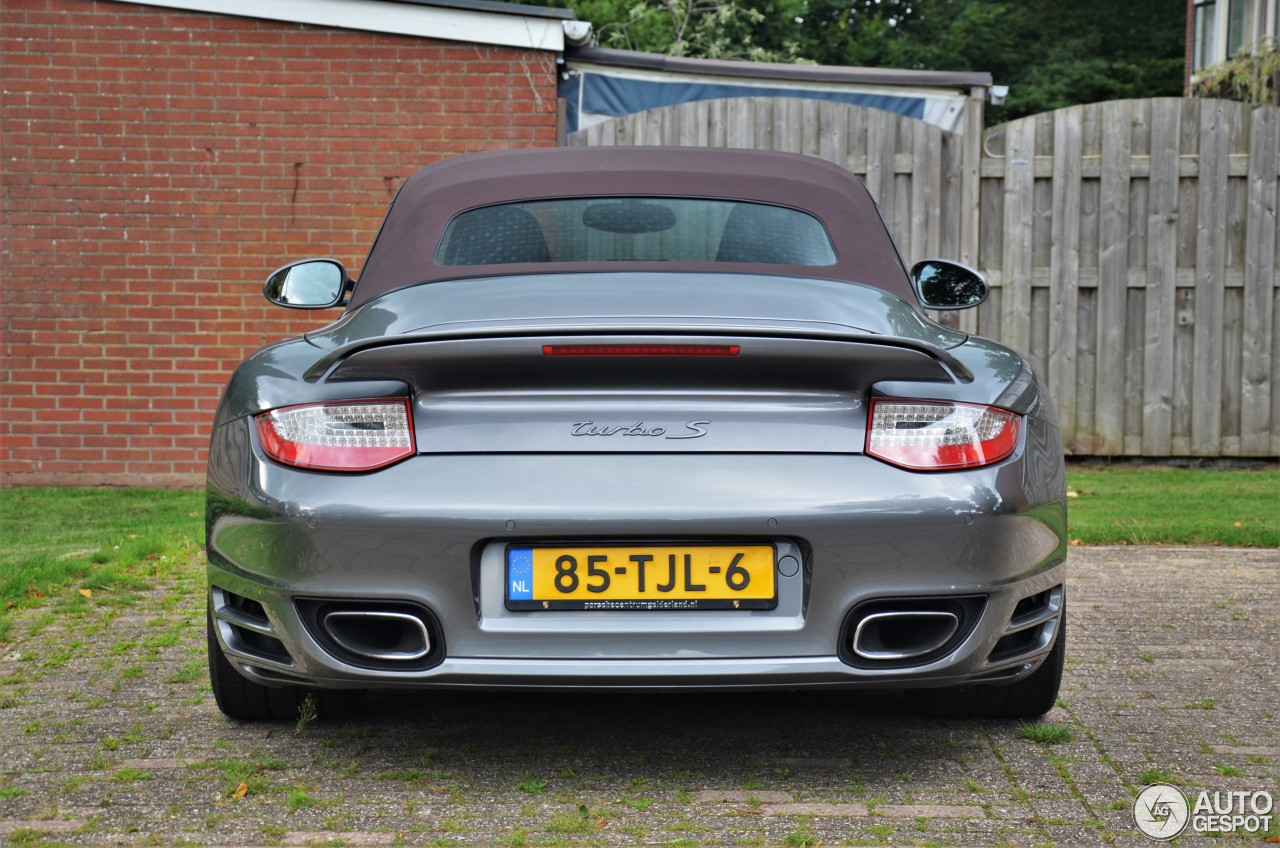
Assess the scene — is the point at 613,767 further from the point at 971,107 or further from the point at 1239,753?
the point at 971,107

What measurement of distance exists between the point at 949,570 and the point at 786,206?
1.51 metres

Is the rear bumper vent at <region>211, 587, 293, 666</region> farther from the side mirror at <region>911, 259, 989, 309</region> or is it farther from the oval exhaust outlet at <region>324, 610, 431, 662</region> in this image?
the side mirror at <region>911, 259, 989, 309</region>

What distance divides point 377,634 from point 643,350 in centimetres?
81

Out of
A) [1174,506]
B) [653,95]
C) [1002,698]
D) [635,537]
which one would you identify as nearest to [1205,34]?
[653,95]

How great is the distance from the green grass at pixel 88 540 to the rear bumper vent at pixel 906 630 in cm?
311

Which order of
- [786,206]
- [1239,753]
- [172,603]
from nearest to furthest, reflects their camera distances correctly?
[1239,753]
[786,206]
[172,603]

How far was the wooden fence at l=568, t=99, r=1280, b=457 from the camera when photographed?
29.5 ft

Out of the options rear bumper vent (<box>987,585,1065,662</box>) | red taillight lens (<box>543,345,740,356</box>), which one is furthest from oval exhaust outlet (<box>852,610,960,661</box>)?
red taillight lens (<box>543,345,740,356</box>)

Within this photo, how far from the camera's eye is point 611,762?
126 inches

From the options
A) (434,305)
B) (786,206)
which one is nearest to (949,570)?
(434,305)

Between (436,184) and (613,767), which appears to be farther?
(436,184)

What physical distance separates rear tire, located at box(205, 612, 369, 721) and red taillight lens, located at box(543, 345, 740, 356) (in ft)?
3.88

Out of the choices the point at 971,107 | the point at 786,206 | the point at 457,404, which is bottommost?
the point at 457,404

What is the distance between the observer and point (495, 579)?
2736 millimetres
